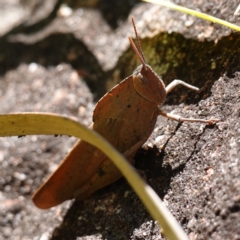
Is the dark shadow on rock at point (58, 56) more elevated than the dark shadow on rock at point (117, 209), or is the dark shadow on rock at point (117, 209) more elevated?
the dark shadow on rock at point (58, 56)

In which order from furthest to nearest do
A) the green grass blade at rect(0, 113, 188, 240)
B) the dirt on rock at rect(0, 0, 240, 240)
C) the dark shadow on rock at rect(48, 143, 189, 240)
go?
1. the dark shadow on rock at rect(48, 143, 189, 240)
2. the dirt on rock at rect(0, 0, 240, 240)
3. the green grass blade at rect(0, 113, 188, 240)

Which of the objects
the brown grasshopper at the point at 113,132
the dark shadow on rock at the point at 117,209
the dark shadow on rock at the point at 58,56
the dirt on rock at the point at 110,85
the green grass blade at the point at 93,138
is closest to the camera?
the green grass blade at the point at 93,138

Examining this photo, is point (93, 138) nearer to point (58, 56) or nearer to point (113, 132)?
point (113, 132)

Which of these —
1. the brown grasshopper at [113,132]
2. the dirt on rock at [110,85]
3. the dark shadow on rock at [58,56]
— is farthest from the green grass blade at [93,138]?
the dark shadow on rock at [58,56]

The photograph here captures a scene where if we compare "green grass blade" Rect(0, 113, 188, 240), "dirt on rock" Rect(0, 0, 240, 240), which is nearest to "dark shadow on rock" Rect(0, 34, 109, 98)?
"dirt on rock" Rect(0, 0, 240, 240)

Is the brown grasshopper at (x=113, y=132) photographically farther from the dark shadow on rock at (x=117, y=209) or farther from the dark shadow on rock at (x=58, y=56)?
the dark shadow on rock at (x=58, y=56)

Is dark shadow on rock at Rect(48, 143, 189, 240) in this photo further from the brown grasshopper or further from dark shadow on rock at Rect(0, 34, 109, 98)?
dark shadow on rock at Rect(0, 34, 109, 98)

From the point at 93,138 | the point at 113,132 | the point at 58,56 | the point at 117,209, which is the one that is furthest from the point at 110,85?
the point at 93,138

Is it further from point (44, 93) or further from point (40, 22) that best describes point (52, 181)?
point (40, 22)

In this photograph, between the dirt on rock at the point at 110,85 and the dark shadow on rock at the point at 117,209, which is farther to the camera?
the dark shadow on rock at the point at 117,209
